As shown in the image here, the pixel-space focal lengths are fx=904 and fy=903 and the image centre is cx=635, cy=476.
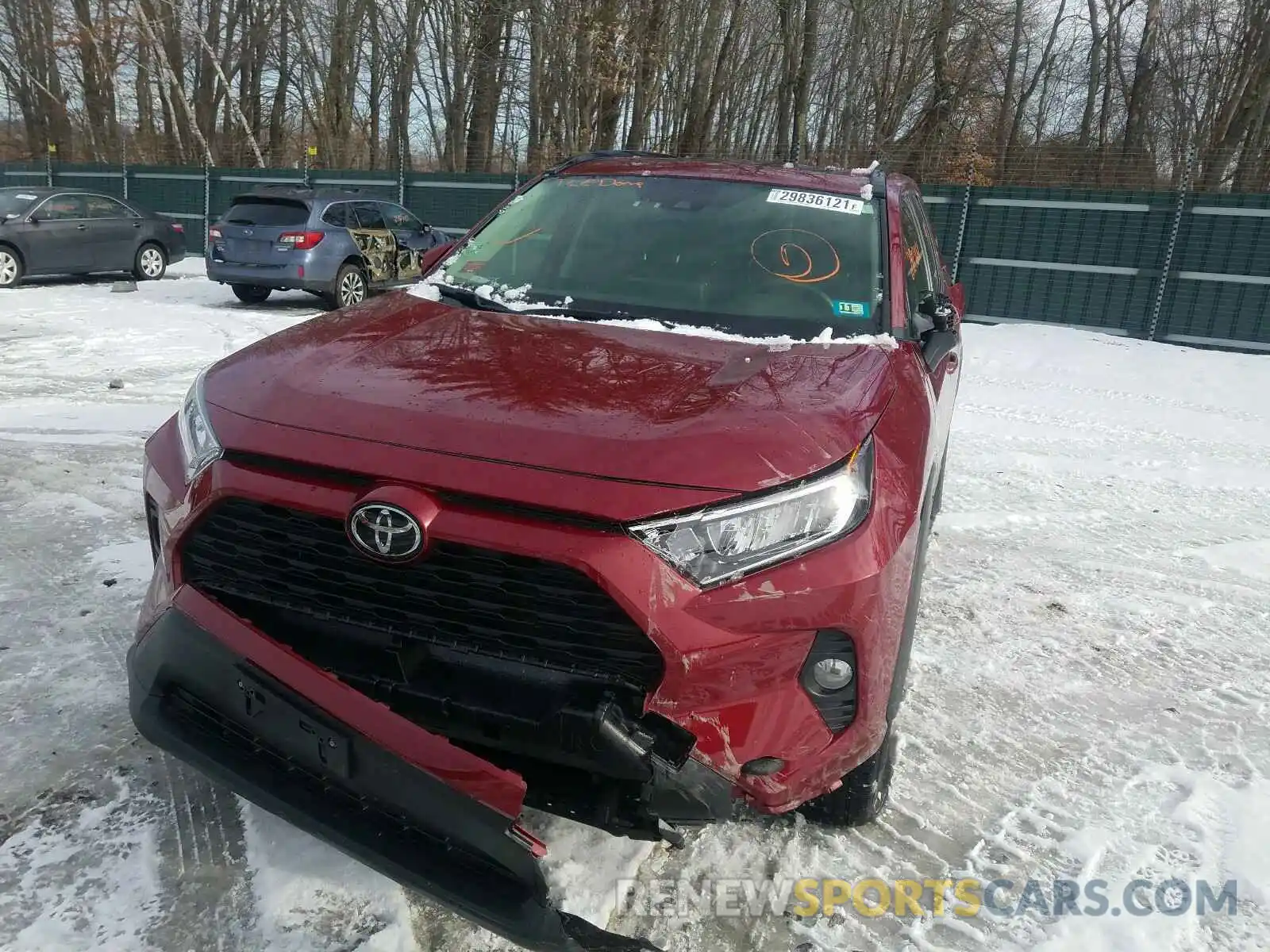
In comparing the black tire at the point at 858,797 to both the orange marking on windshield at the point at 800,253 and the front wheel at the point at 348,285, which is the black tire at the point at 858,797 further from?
the front wheel at the point at 348,285

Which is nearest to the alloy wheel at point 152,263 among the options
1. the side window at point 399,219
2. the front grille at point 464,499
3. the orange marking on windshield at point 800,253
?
the side window at point 399,219

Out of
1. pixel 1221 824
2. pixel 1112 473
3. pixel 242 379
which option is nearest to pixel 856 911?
pixel 1221 824

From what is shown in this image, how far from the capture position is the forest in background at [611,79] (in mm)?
22188

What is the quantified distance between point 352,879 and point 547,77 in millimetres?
23745

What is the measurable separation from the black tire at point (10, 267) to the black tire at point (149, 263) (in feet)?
5.82

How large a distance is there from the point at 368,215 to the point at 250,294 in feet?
6.48

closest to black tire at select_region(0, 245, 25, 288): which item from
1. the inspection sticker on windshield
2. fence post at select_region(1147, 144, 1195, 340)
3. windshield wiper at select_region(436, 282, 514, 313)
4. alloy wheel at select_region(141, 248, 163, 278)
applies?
alloy wheel at select_region(141, 248, 163, 278)

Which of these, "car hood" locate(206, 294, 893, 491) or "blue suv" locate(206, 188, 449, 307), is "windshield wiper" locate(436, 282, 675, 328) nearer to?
"car hood" locate(206, 294, 893, 491)

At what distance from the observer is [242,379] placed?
2.20 metres

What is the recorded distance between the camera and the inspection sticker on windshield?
10.9ft

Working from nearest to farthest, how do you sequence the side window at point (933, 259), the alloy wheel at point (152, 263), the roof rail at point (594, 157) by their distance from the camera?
1. the roof rail at point (594, 157)
2. the side window at point (933, 259)
3. the alloy wheel at point (152, 263)

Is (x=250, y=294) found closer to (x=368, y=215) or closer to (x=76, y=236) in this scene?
(x=368, y=215)
